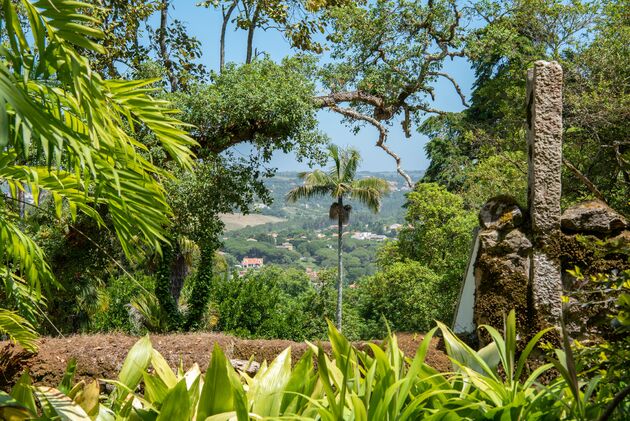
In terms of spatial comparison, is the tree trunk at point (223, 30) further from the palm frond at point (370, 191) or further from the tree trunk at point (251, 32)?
the palm frond at point (370, 191)

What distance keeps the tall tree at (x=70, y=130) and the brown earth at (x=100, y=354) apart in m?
1.52

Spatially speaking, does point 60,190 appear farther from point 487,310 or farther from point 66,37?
point 487,310

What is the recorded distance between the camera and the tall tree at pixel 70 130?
2096 mm

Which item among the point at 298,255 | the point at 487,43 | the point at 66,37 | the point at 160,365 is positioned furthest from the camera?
the point at 298,255

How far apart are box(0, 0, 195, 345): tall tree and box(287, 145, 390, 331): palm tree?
30.1 metres

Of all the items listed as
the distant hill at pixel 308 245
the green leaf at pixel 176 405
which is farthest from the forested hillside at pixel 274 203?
the distant hill at pixel 308 245

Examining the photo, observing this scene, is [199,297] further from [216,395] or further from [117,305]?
[216,395]

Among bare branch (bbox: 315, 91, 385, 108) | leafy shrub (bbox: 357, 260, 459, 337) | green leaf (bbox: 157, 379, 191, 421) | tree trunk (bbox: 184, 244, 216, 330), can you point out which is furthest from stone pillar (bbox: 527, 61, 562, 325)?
leafy shrub (bbox: 357, 260, 459, 337)

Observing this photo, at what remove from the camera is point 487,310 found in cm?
595

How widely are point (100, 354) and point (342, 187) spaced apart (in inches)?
1111

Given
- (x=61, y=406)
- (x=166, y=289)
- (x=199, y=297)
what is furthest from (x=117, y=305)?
(x=61, y=406)

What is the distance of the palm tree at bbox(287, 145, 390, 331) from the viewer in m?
34.6

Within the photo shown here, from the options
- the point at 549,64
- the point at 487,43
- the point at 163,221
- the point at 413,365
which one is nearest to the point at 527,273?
the point at 549,64

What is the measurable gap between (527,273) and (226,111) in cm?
715
